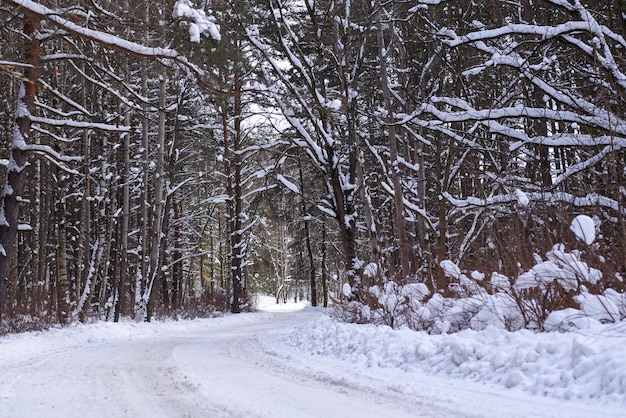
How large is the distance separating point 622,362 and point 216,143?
2056cm

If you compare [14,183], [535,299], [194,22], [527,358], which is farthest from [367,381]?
[14,183]

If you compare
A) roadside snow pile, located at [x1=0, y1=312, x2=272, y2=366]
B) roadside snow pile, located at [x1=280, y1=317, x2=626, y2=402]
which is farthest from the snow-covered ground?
roadside snow pile, located at [x1=0, y1=312, x2=272, y2=366]

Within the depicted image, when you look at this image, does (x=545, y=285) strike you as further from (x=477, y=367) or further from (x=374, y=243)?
(x=374, y=243)

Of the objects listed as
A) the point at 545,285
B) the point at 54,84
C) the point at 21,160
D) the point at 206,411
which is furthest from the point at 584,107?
the point at 54,84

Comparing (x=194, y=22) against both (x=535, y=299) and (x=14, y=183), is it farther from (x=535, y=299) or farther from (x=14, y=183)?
(x=14, y=183)

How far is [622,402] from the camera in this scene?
9.17 feet

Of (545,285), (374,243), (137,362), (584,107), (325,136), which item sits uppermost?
(325,136)

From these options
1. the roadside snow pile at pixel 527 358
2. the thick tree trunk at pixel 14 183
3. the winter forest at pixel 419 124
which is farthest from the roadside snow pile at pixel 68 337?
the roadside snow pile at pixel 527 358

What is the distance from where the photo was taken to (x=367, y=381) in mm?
4172

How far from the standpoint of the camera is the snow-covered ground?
312 cm

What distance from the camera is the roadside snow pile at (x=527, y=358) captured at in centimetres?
310

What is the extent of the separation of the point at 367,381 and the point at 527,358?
1.26 m

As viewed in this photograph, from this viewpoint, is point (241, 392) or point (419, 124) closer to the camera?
point (241, 392)

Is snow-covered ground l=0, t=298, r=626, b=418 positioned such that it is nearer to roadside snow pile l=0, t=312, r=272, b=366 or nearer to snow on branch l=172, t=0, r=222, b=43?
roadside snow pile l=0, t=312, r=272, b=366
